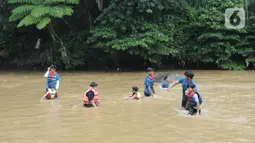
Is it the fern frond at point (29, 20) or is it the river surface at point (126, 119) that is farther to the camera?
the fern frond at point (29, 20)

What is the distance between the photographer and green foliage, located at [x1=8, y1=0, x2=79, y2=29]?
55.1ft

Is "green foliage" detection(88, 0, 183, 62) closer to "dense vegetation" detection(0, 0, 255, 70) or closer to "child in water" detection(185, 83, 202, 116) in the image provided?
"dense vegetation" detection(0, 0, 255, 70)

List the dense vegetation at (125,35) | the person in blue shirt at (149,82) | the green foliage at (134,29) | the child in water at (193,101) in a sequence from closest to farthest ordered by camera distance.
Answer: the child in water at (193,101) < the person in blue shirt at (149,82) < the green foliage at (134,29) < the dense vegetation at (125,35)

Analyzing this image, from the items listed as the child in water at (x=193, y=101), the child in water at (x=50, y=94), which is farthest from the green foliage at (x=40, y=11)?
the child in water at (x=193, y=101)

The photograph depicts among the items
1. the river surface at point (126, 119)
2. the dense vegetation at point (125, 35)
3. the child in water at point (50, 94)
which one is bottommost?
the river surface at point (126, 119)

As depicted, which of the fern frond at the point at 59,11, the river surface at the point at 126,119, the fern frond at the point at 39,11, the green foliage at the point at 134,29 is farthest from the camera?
the green foliage at the point at 134,29

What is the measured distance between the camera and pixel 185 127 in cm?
656

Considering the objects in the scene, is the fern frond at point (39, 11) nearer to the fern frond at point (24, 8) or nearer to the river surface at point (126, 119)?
the fern frond at point (24, 8)

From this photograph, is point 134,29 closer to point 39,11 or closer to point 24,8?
point 39,11

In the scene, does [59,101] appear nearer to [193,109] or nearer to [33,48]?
[193,109]

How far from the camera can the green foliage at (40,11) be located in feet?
55.1

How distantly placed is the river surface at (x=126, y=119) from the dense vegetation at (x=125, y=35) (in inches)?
250

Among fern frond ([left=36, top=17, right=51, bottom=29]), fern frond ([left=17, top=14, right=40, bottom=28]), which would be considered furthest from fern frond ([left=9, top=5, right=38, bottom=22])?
fern frond ([left=36, top=17, right=51, bottom=29])

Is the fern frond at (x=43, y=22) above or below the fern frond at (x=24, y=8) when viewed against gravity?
below
